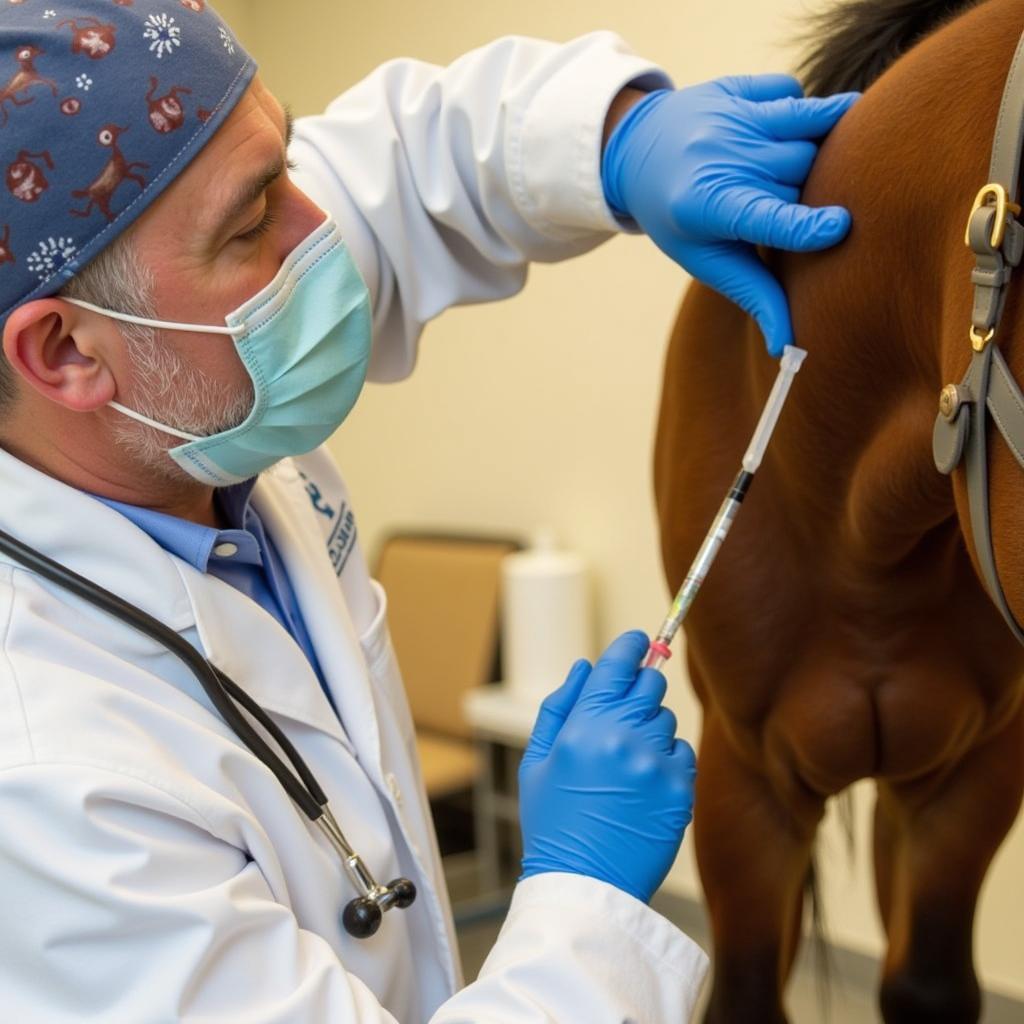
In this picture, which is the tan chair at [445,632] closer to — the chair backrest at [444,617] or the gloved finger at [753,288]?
the chair backrest at [444,617]

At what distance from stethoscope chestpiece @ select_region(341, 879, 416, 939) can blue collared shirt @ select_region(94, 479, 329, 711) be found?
19 centimetres

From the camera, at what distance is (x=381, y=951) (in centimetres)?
87

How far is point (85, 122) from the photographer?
2.52 ft

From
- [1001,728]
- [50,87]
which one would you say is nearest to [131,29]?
[50,87]

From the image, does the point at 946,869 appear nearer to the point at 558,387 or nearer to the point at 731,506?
the point at 731,506

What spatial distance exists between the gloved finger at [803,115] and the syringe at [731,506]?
0.51ft

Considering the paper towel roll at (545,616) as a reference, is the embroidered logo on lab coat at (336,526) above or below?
above

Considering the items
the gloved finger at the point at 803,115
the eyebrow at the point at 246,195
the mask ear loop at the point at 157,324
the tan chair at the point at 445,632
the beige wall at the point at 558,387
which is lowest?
the tan chair at the point at 445,632

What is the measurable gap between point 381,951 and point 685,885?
177 cm

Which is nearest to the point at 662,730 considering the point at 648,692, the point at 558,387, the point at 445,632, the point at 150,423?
the point at 648,692

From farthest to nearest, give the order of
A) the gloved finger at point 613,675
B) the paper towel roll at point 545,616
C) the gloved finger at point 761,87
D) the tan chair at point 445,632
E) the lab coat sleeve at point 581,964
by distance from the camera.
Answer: the tan chair at point 445,632, the paper towel roll at point 545,616, the gloved finger at point 761,87, the gloved finger at point 613,675, the lab coat sleeve at point 581,964

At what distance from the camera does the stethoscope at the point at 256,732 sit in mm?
772

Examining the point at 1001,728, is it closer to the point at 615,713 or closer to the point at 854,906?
the point at 615,713

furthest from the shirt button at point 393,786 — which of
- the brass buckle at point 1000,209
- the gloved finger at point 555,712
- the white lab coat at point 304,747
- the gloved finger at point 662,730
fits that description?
the brass buckle at point 1000,209
